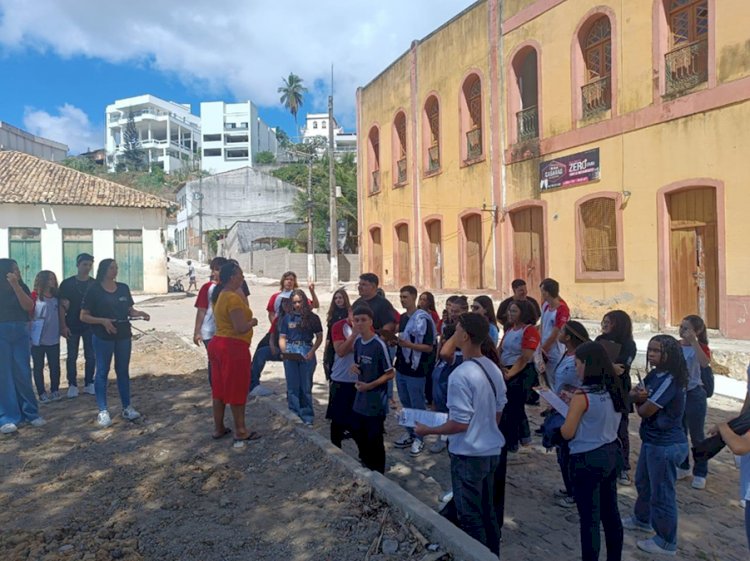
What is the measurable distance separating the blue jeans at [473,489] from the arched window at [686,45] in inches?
396

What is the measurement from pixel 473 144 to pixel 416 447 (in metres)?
12.9

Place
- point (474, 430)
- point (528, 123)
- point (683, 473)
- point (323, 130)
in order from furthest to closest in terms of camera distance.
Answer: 1. point (323, 130)
2. point (528, 123)
3. point (683, 473)
4. point (474, 430)

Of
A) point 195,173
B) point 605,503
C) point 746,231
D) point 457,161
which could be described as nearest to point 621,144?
point 746,231

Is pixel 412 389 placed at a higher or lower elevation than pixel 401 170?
lower

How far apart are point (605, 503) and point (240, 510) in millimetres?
2391

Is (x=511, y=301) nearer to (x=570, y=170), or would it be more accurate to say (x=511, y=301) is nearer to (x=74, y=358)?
(x=74, y=358)

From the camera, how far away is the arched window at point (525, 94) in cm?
1466

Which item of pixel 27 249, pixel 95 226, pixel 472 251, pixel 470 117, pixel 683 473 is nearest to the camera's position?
pixel 683 473

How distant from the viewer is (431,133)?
19.1 metres

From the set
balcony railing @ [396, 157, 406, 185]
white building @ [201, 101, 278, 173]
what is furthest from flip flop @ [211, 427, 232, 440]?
white building @ [201, 101, 278, 173]

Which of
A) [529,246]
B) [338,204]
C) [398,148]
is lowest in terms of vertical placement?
[529,246]

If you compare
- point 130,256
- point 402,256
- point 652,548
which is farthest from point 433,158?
point 652,548

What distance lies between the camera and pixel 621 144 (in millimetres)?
11961

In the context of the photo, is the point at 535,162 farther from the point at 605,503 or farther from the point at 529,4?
the point at 605,503
